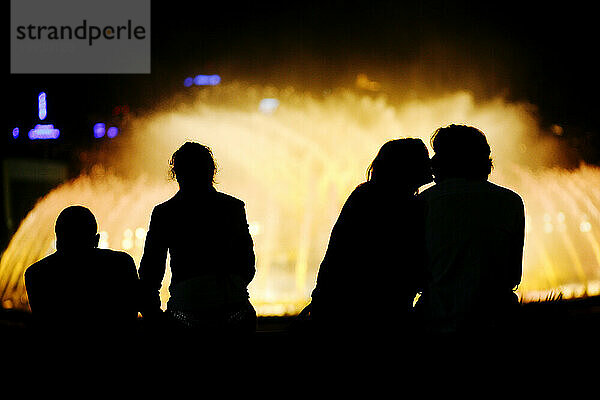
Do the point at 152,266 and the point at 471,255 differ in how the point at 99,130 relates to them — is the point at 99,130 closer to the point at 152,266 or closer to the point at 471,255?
the point at 152,266

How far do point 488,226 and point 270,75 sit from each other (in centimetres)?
1074

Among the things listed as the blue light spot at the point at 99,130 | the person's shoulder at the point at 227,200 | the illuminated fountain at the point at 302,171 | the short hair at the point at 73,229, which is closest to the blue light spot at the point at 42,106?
the illuminated fountain at the point at 302,171

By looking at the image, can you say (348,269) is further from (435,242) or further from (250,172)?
(250,172)

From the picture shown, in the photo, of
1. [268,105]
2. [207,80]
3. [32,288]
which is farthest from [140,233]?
[32,288]

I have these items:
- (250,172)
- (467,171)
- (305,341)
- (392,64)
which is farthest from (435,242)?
(250,172)

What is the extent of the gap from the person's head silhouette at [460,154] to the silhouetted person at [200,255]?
92 centimetres

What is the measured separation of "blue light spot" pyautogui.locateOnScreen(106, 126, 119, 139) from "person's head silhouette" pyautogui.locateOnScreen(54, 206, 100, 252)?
15.1m

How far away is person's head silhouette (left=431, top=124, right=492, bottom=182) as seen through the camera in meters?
2.77

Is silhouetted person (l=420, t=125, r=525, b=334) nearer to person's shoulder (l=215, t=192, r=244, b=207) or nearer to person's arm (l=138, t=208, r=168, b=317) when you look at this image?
person's shoulder (l=215, t=192, r=244, b=207)

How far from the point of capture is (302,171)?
54.3ft

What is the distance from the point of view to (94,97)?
16.7 metres

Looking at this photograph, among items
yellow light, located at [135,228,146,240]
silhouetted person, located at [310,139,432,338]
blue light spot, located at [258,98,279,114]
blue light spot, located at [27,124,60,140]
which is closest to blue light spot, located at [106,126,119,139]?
blue light spot, located at [27,124,60,140]

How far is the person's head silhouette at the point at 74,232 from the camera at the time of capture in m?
2.97

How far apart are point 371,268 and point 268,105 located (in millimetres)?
12262
